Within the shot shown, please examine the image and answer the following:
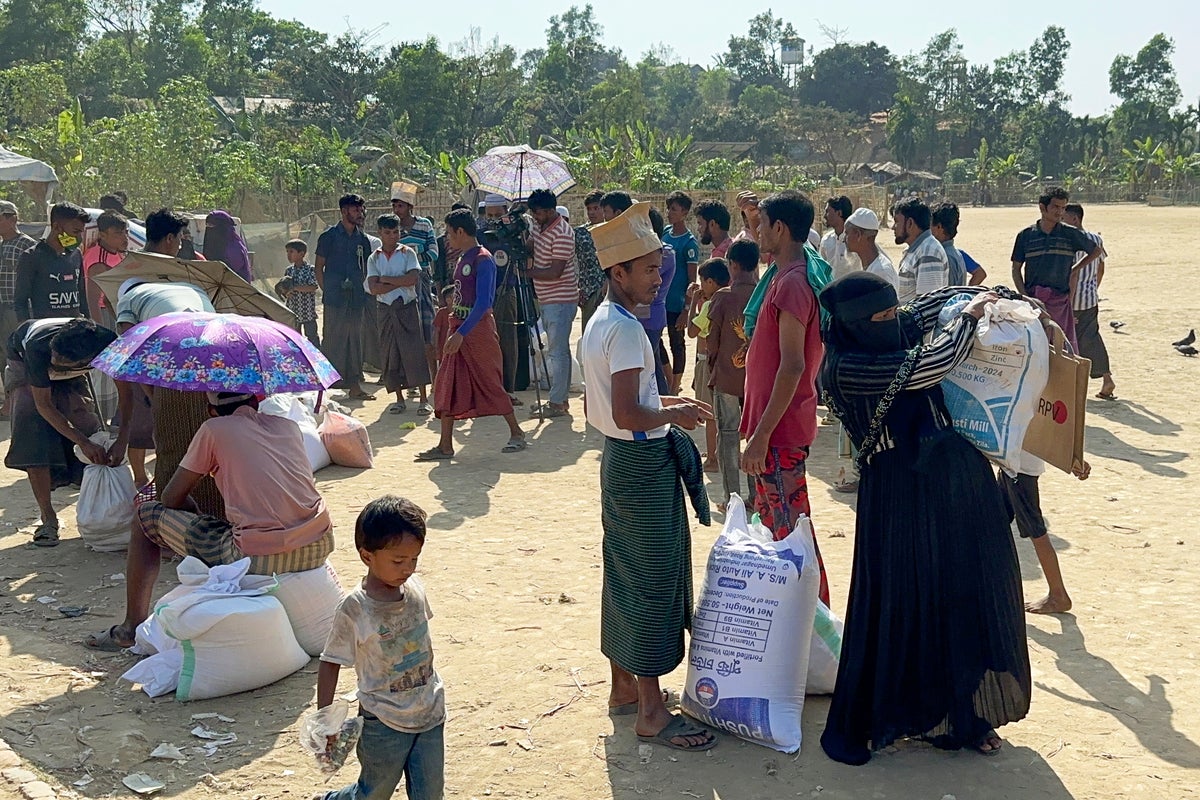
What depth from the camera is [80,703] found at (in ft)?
13.9

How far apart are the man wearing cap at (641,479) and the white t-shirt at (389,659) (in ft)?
2.96

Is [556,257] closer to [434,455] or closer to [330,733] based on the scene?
[434,455]

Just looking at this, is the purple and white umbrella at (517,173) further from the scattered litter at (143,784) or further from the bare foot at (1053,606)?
the scattered litter at (143,784)

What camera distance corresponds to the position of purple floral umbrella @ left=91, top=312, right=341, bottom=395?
13.6 ft

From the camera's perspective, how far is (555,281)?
30.1 feet

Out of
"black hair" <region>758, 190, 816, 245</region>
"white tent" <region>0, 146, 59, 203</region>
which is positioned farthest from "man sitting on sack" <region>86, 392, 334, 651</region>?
"white tent" <region>0, 146, 59, 203</region>

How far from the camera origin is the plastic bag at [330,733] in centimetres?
296

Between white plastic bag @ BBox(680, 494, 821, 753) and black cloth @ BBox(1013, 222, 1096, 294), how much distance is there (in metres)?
5.75

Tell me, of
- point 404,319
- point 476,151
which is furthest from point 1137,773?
point 476,151

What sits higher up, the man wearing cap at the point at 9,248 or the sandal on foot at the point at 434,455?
the man wearing cap at the point at 9,248

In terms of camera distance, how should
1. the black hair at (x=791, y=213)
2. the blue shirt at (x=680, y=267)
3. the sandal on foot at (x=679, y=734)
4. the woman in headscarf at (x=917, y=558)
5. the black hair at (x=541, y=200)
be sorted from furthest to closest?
the blue shirt at (x=680, y=267)
the black hair at (x=541, y=200)
the black hair at (x=791, y=213)
the sandal on foot at (x=679, y=734)
the woman in headscarf at (x=917, y=558)

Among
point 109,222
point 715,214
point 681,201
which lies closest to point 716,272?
point 715,214

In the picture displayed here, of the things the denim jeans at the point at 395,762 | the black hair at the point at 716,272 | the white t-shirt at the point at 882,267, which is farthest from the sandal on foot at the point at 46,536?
the white t-shirt at the point at 882,267

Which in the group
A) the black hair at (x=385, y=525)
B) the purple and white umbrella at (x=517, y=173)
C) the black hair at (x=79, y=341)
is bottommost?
the black hair at (x=385, y=525)
